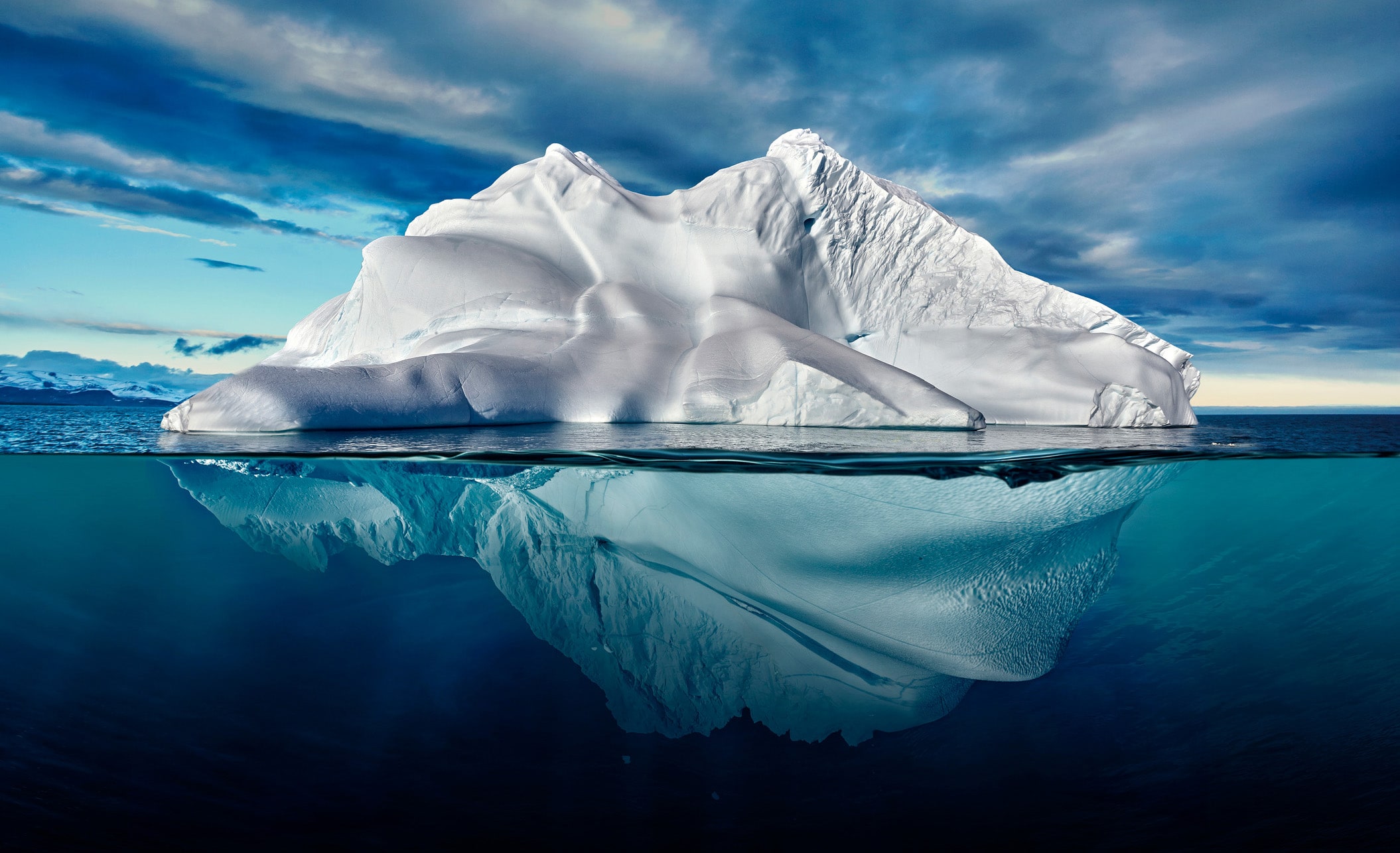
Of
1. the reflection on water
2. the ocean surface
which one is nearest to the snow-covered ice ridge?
the ocean surface

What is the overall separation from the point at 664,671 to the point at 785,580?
89cm

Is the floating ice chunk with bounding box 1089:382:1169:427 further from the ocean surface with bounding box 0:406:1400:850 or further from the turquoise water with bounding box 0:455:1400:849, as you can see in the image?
the turquoise water with bounding box 0:455:1400:849

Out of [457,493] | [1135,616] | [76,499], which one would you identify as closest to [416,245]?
[76,499]

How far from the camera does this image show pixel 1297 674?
5105mm

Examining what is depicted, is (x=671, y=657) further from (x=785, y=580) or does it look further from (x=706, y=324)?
(x=706, y=324)

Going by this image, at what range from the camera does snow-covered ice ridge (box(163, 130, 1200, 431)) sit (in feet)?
26.8

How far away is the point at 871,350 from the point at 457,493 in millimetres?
8813

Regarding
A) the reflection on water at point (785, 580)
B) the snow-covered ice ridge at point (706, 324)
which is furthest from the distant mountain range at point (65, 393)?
the reflection on water at point (785, 580)

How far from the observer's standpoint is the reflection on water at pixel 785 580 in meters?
4.04

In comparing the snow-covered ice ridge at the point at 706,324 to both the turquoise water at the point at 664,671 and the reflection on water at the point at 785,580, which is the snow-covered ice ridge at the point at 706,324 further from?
the reflection on water at the point at 785,580

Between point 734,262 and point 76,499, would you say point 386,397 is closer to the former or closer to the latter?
point 76,499

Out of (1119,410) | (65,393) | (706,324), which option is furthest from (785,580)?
(65,393)

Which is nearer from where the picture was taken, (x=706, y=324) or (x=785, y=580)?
(x=785, y=580)

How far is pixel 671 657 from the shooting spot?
161 inches
